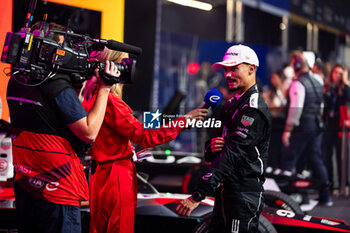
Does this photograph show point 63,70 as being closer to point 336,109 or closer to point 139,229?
point 139,229

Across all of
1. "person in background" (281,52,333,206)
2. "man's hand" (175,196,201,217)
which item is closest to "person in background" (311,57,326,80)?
"person in background" (281,52,333,206)

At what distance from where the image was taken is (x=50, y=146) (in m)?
2.47

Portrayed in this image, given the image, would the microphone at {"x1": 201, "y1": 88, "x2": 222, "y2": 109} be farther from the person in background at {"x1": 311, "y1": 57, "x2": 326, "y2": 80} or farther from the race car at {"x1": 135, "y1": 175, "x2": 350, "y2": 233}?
the person in background at {"x1": 311, "y1": 57, "x2": 326, "y2": 80}

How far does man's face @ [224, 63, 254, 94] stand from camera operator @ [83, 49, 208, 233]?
28 cm

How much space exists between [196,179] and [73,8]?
2.08 meters

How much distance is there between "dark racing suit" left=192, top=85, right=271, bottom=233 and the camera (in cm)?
285

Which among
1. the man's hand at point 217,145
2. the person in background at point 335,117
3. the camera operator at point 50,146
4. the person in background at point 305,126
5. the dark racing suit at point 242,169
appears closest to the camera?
the camera operator at point 50,146

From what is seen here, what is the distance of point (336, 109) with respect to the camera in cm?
589

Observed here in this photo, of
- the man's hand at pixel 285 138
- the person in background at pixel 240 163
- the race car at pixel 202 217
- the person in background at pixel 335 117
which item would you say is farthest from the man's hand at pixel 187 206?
the man's hand at pixel 285 138

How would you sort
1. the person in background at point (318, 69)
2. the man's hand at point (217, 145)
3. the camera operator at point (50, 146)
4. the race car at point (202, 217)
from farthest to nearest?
the person in background at point (318, 69) → the race car at point (202, 217) → the man's hand at point (217, 145) → the camera operator at point (50, 146)

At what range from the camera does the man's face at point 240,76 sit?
119 inches

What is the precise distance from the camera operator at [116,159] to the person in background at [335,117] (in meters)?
2.95

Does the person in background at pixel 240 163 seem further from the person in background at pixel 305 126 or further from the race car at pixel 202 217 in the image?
the person in background at pixel 305 126

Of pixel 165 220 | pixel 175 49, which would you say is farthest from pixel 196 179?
pixel 175 49
